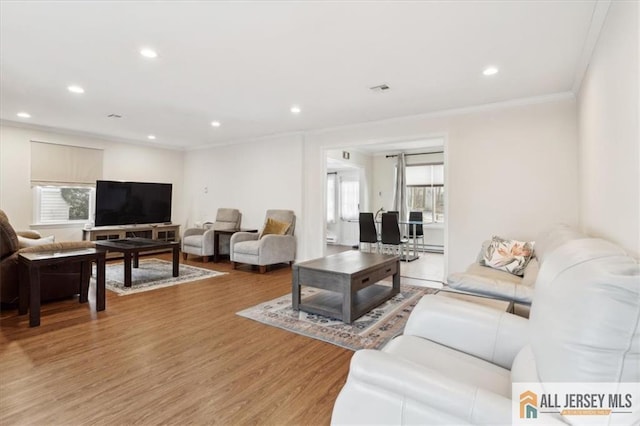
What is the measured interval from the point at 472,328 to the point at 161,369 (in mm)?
2032

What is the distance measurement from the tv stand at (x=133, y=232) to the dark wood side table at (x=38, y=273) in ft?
9.04

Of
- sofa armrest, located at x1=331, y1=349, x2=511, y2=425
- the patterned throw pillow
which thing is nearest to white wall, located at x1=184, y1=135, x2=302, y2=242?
the patterned throw pillow

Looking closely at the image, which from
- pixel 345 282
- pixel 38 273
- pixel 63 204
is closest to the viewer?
pixel 38 273

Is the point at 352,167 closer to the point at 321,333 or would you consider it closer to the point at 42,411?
the point at 321,333

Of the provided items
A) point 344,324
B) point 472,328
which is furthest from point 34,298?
point 472,328

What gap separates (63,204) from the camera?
20.1ft

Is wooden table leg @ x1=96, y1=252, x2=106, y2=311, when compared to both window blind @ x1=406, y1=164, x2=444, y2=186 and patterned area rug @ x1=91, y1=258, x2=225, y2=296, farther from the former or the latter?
window blind @ x1=406, y1=164, x2=444, y2=186

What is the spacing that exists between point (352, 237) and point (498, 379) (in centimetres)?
786

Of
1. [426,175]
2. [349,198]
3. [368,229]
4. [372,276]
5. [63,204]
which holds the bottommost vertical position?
[372,276]

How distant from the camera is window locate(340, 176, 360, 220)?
29.9 feet

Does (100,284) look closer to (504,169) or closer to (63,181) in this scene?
(63,181)

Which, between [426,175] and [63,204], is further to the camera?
[426,175]

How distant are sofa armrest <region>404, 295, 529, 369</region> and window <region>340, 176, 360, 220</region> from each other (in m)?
7.33

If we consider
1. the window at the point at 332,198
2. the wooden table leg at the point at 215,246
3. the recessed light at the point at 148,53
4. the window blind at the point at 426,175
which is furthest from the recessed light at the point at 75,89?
the window blind at the point at 426,175
